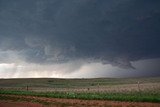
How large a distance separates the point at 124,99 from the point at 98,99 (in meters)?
3.74

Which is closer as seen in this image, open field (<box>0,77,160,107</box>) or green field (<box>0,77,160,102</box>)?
open field (<box>0,77,160,107</box>)

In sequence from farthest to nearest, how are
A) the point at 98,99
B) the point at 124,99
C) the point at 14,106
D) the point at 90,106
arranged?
the point at 98,99
the point at 124,99
the point at 14,106
the point at 90,106

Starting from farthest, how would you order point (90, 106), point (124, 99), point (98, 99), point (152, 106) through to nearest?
1. point (98, 99)
2. point (124, 99)
3. point (90, 106)
4. point (152, 106)

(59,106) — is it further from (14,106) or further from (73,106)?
(14,106)

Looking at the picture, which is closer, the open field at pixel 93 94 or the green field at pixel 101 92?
the open field at pixel 93 94

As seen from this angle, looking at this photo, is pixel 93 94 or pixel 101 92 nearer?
pixel 93 94

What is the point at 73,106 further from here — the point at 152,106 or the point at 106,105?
the point at 152,106

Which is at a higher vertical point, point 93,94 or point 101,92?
point 101,92

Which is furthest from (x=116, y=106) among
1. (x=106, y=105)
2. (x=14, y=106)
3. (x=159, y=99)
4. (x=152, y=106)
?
(x=14, y=106)

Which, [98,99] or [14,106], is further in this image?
[98,99]

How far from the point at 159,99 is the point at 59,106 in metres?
10.1

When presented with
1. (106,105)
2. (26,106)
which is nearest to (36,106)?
(26,106)

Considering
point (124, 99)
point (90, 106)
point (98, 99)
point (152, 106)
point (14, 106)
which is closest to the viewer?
point (152, 106)

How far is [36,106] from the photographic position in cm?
2748
